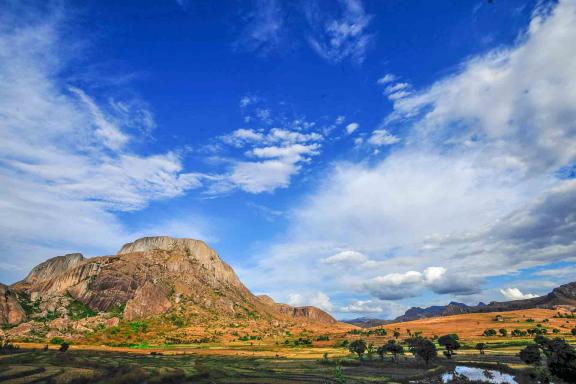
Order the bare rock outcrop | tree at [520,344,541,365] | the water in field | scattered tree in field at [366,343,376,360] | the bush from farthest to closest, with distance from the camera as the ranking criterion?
the bare rock outcrop < the bush < scattered tree in field at [366,343,376,360] < tree at [520,344,541,365] < the water in field

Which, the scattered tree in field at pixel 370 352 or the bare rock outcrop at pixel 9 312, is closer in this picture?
the scattered tree in field at pixel 370 352

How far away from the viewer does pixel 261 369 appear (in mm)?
86375

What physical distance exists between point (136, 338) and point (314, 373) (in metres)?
131

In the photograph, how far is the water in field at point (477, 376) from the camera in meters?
62.5

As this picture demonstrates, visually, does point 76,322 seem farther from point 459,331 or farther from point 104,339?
point 459,331

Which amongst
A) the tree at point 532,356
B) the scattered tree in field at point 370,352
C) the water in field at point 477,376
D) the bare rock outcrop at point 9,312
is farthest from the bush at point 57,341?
the tree at point 532,356

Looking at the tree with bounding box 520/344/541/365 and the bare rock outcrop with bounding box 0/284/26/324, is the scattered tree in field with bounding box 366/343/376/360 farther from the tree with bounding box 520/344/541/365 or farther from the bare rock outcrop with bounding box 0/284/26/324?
the bare rock outcrop with bounding box 0/284/26/324

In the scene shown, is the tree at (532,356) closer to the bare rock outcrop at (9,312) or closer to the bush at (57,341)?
the bush at (57,341)

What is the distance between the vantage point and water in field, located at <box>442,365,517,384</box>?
62494mm

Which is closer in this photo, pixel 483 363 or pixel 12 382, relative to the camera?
pixel 12 382

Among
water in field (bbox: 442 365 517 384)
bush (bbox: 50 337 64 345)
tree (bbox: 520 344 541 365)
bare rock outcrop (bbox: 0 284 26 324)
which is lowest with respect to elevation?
water in field (bbox: 442 365 517 384)

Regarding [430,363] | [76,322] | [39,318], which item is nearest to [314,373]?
[430,363]

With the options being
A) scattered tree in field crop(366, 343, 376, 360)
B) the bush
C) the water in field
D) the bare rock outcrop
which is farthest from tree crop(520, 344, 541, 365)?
the bare rock outcrop

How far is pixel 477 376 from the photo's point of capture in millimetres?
70250
